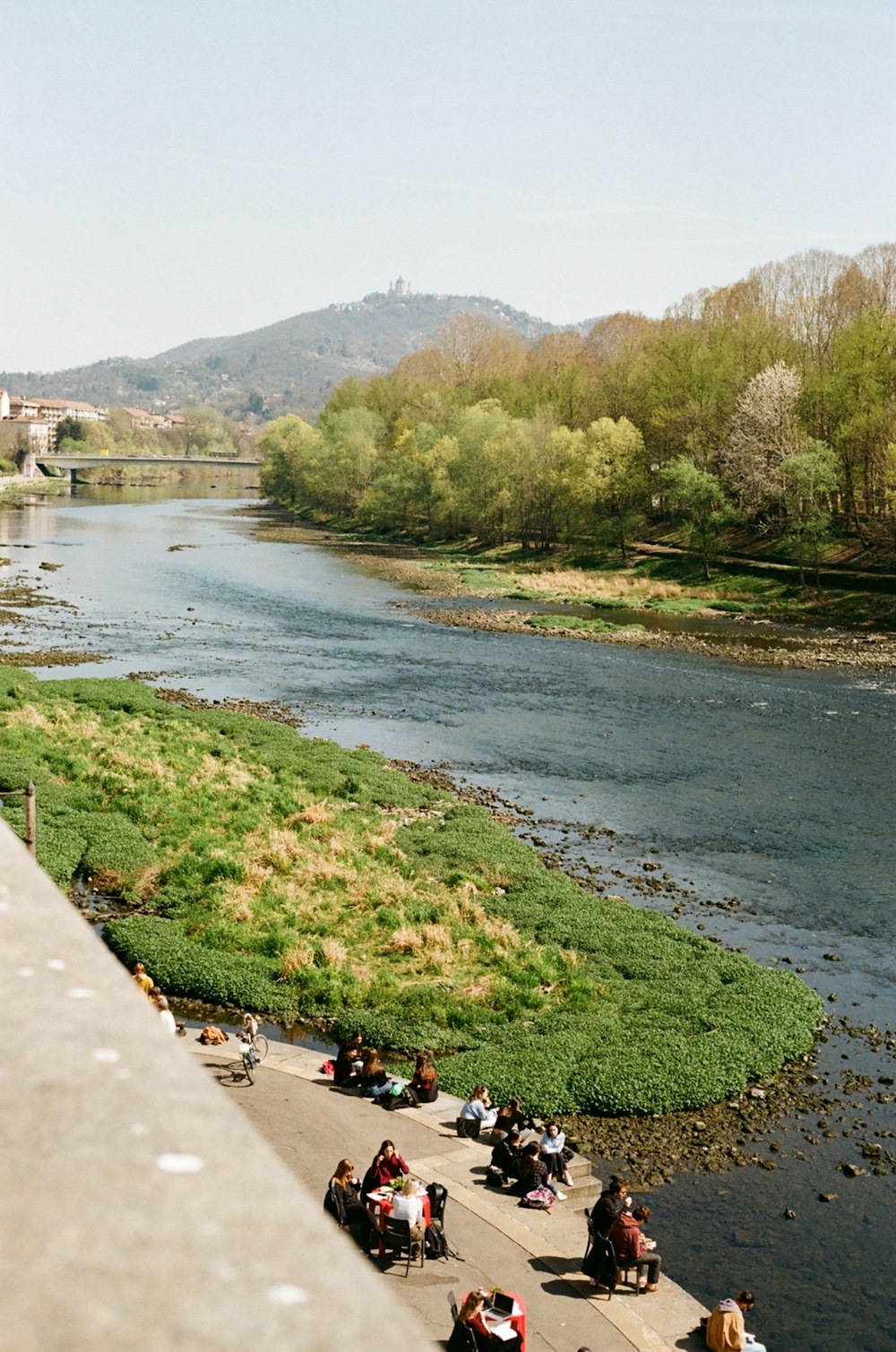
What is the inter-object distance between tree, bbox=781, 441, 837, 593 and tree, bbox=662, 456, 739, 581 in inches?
221

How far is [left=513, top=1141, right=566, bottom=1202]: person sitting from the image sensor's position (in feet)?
61.3

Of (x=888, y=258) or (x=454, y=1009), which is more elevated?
(x=888, y=258)

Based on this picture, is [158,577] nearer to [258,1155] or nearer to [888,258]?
[888,258]

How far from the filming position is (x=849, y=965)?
1134 inches

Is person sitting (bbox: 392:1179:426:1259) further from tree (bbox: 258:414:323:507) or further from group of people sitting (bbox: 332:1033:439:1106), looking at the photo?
tree (bbox: 258:414:323:507)

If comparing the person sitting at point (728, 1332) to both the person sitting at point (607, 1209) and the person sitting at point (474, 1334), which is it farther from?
the person sitting at point (474, 1334)

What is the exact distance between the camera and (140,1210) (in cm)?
166

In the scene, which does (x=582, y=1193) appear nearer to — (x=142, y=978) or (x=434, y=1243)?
(x=434, y=1243)

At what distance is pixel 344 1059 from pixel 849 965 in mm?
13172

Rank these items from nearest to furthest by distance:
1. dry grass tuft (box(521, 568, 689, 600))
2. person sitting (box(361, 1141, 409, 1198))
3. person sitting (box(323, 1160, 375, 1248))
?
person sitting (box(323, 1160, 375, 1248)), person sitting (box(361, 1141, 409, 1198)), dry grass tuft (box(521, 568, 689, 600))

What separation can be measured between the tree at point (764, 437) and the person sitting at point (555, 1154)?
7473 cm

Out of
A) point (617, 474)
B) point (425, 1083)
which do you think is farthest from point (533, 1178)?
point (617, 474)

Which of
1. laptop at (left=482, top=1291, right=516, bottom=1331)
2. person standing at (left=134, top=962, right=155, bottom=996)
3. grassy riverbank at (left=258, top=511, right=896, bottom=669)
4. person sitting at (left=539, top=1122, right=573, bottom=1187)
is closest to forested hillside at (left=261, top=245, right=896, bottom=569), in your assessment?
grassy riverbank at (left=258, top=511, right=896, bottom=669)

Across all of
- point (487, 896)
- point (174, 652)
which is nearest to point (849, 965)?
point (487, 896)
